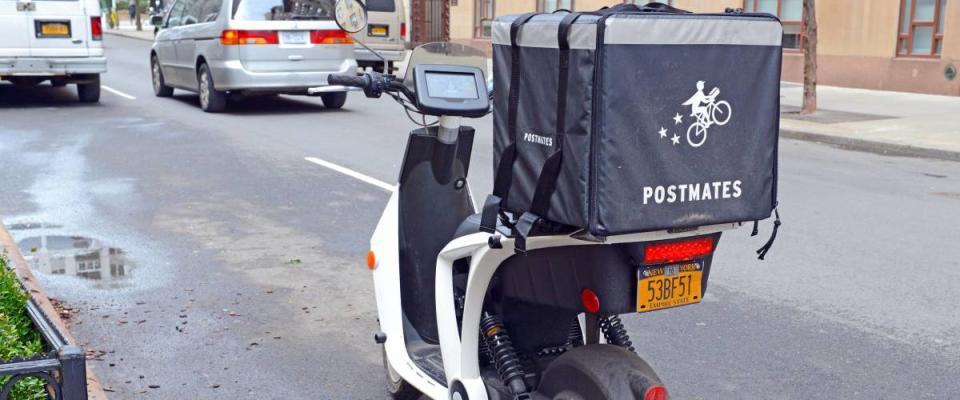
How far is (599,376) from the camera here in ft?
10.2

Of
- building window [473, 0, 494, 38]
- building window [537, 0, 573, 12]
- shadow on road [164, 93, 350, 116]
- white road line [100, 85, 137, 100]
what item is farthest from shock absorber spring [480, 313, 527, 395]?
building window [473, 0, 494, 38]

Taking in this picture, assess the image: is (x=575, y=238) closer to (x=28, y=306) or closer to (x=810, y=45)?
(x=28, y=306)

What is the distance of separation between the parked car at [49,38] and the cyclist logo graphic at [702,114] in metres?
13.3

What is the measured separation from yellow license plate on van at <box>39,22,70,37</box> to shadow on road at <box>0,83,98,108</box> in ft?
5.07

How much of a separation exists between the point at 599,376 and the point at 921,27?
17.3m

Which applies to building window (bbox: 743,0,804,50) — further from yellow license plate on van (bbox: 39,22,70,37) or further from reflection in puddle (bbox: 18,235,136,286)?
reflection in puddle (bbox: 18,235,136,286)

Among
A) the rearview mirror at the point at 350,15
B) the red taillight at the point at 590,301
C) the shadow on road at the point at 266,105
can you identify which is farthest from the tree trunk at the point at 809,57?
the red taillight at the point at 590,301

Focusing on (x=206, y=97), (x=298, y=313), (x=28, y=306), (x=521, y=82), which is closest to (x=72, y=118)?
(x=206, y=97)

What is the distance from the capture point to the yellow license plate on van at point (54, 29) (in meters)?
14.7

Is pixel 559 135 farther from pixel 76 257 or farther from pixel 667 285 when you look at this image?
pixel 76 257

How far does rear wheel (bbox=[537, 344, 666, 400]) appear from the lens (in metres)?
3.07

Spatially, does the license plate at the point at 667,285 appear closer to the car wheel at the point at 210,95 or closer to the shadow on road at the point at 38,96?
the car wheel at the point at 210,95

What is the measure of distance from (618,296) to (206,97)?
516 inches

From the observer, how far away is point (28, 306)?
171 inches
